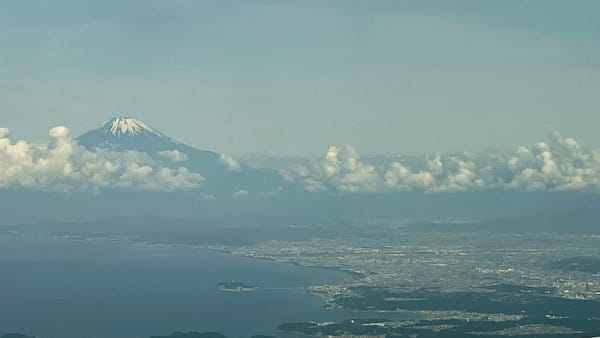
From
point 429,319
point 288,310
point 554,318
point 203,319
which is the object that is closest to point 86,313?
point 203,319

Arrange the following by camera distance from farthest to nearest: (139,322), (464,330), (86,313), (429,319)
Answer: (86,313) → (139,322) → (429,319) → (464,330)

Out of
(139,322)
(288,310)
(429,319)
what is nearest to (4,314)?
(139,322)

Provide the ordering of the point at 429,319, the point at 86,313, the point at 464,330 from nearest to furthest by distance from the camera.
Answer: the point at 464,330 < the point at 429,319 < the point at 86,313

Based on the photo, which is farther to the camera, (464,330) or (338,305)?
(338,305)

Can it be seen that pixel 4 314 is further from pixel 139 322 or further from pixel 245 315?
pixel 245 315

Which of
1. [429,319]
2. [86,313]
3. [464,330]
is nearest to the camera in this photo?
[464,330]

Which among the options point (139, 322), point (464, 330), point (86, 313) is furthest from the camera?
point (86, 313)

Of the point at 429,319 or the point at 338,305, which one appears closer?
the point at 429,319

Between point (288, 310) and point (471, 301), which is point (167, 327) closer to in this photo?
point (288, 310)
